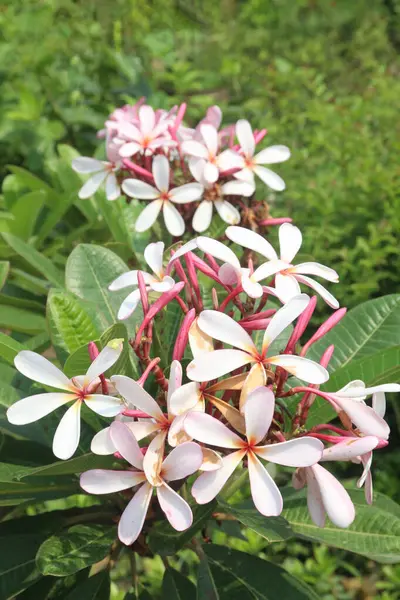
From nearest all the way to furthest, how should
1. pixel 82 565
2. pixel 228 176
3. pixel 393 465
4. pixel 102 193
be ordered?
pixel 82 565 → pixel 228 176 → pixel 102 193 → pixel 393 465

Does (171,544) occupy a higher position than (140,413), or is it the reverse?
(140,413)

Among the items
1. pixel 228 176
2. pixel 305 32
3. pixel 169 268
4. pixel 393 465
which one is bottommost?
pixel 393 465

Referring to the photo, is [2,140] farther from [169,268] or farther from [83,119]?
[169,268]

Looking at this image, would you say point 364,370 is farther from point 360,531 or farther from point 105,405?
point 105,405

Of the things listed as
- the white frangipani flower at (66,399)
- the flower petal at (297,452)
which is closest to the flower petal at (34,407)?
the white frangipani flower at (66,399)

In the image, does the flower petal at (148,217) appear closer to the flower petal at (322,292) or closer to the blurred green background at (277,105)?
the flower petal at (322,292)

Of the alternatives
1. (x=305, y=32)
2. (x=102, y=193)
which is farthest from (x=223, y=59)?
(x=102, y=193)

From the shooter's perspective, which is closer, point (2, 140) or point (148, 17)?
point (2, 140)
